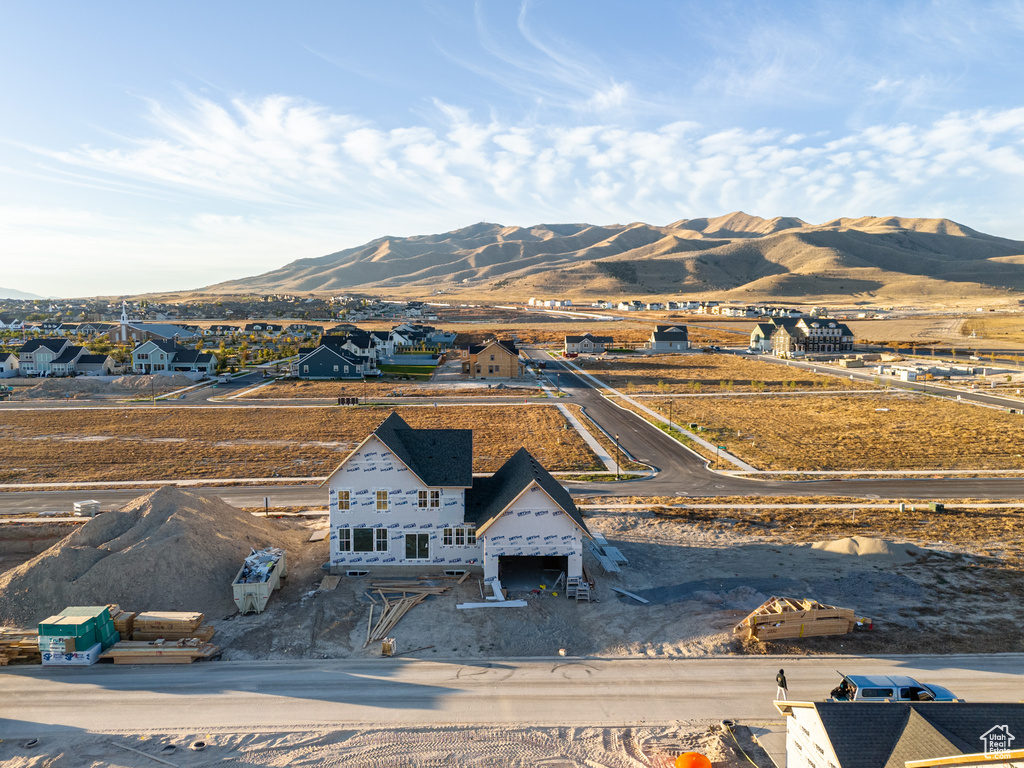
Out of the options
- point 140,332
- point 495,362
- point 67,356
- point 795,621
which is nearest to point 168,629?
point 795,621

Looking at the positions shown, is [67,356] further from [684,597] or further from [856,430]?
[856,430]

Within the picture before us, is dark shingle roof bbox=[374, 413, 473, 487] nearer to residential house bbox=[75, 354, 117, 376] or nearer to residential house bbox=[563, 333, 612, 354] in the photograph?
residential house bbox=[75, 354, 117, 376]

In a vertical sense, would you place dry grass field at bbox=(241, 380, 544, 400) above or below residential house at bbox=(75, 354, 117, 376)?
below

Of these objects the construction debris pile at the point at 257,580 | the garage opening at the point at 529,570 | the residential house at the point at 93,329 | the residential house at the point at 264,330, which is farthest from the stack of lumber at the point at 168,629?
the residential house at the point at 93,329

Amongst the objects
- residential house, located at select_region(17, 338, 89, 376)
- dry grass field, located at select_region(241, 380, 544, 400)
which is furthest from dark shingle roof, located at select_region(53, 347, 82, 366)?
dry grass field, located at select_region(241, 380, 544, 400)

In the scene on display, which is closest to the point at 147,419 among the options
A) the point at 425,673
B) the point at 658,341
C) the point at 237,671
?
the point at 237,671

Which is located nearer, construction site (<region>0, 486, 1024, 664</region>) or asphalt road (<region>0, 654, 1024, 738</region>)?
asphalt road (<region>0, 654, 1024, 738</region>)
